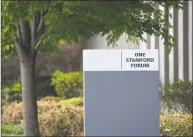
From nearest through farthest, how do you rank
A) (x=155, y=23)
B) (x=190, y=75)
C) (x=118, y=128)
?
(x=118, y=128) < (x=155, y=23) < (x=190, y=75)

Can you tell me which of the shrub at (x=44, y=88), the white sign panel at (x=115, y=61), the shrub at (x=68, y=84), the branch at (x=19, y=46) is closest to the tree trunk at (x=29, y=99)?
the branch at (x=19, y=46)

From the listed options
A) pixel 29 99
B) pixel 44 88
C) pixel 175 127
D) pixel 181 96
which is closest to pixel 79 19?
pixel 175 127

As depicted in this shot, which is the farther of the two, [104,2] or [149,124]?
[104,2]

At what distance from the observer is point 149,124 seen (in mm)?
5109

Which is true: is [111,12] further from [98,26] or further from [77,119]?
[77,119]

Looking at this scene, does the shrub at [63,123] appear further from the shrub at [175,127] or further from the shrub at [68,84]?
the shrub at [68,84]

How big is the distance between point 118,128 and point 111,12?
53.4 inches

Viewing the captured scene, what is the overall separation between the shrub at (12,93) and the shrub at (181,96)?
12.5 metres

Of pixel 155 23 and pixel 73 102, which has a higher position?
pixel 155 23

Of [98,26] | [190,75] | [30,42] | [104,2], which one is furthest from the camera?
[190,75]

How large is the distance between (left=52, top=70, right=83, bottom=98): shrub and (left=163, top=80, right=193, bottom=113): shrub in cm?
1054

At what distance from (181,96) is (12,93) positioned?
45.7ft

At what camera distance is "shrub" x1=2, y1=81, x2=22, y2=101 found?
23092 millimetres

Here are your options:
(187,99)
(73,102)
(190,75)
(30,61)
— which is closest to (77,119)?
(30,61)
